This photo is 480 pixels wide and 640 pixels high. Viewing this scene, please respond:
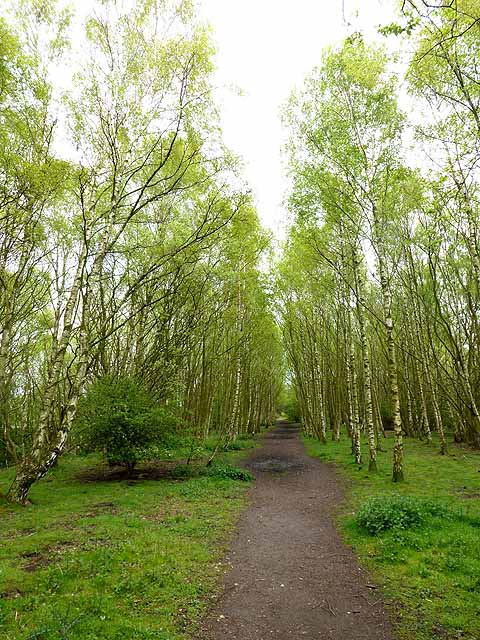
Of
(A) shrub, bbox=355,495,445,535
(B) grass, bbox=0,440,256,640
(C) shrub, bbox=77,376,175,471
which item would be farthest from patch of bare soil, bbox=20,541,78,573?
(A) shrub, bbox=355,495,445,535

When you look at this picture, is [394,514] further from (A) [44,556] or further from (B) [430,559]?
(A) [44,556]

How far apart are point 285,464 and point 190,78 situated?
51.7 ft

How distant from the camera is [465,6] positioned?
849cm

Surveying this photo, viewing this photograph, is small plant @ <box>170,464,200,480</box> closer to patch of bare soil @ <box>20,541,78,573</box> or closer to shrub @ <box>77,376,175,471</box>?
shrub @ <box>77,376,175,471</box>

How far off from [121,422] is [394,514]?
8.73 metres

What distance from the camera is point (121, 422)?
1259 cm

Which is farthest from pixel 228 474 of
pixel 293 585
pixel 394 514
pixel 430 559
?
pixel 430 559

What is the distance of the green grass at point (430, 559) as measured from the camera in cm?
459

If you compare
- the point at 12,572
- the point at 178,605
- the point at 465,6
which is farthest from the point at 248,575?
the point at 465,6

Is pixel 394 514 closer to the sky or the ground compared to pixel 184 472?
closer to the sky

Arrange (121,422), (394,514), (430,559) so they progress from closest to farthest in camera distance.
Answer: (430,559)
(394,514)
(121,422)

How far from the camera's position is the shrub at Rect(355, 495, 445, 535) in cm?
738

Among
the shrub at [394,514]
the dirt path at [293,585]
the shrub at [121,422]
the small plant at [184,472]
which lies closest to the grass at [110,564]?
the dirt path at [293,585]

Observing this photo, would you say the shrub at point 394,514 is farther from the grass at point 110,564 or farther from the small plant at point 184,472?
the small plant at point 184,472
